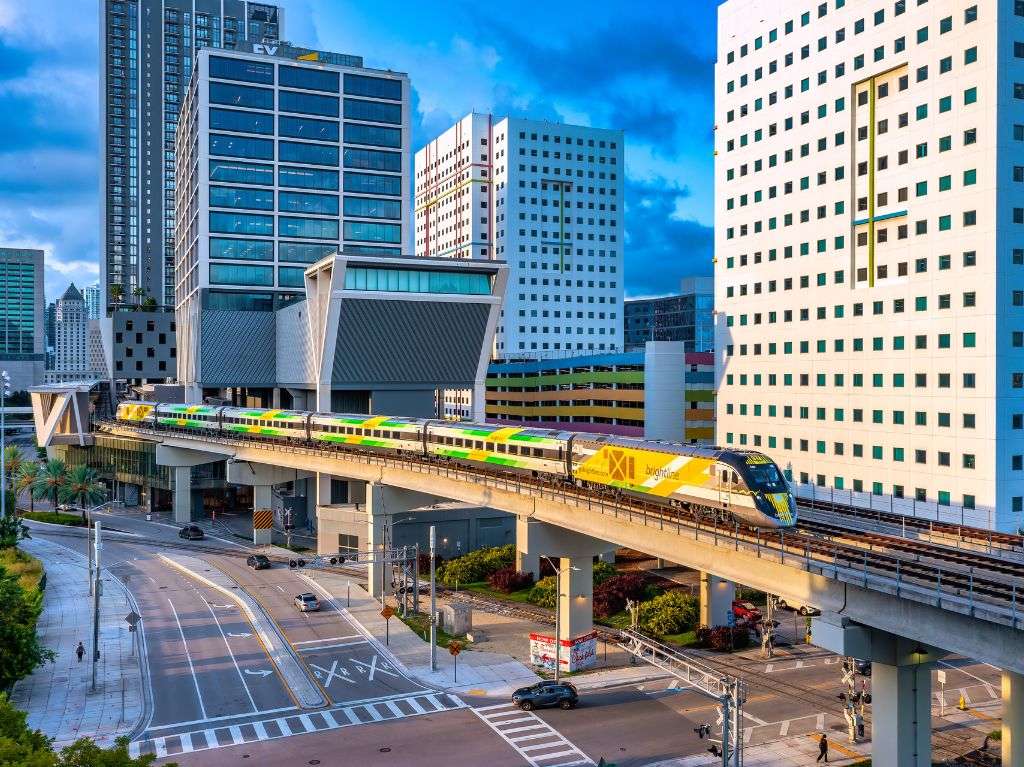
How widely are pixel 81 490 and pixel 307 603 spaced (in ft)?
168

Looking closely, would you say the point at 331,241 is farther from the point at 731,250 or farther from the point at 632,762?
the point at 632,762

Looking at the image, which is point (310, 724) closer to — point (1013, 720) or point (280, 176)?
point (1013, 720)

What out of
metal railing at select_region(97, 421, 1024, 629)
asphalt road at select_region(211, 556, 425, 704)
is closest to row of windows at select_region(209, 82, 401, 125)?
asphalt road at select_region(211, 556, 425, 704)

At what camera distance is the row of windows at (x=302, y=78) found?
11638 cm

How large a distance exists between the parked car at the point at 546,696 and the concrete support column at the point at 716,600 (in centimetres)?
1561

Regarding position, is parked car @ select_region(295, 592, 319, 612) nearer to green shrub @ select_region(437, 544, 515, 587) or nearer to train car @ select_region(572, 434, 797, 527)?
green shrub @ select_region(437, 544, 515, 587)

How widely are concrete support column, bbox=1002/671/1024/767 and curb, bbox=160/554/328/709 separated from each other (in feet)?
103

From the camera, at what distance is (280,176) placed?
12006 cm

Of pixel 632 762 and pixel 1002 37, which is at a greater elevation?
pixel 1002 37

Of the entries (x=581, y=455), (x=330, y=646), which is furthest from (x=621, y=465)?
(x=330, y=646)

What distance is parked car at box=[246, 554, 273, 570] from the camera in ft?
250

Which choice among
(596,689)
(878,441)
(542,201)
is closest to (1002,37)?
(878,441)

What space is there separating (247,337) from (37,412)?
1645 inches

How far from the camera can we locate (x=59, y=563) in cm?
7919
